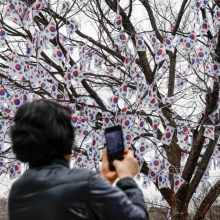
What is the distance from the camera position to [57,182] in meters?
1.30

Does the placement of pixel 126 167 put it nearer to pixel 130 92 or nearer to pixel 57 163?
pixel 57 163

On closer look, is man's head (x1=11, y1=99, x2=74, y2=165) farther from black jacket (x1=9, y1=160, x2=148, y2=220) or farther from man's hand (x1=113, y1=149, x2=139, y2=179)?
man's hand (x1=113, y1=149, x2=139, y2=179)

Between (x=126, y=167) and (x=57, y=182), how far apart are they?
0.28 metres

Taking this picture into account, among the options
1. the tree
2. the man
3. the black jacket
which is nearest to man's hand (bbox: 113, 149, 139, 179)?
the man

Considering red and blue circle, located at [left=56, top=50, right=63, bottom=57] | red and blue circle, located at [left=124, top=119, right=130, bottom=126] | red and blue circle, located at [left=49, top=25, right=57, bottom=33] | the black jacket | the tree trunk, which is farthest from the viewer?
the tree trunk

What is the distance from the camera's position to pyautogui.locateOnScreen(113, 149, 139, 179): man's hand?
4.75 ft

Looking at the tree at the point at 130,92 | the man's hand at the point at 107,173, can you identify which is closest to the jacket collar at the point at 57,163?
the man's hand at the point at 107,173

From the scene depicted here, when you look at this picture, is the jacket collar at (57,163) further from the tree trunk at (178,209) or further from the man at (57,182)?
the tree trunk at (178,209)

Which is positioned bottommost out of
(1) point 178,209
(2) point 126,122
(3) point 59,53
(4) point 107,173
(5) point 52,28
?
(1) point 178,209

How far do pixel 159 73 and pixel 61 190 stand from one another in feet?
16.6

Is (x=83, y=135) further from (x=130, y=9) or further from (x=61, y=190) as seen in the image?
(x=61, y=190)

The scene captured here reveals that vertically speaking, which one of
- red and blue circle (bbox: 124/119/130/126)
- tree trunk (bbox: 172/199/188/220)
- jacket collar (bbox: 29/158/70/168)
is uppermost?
jacket collar (bbox: 29/158/70/168)

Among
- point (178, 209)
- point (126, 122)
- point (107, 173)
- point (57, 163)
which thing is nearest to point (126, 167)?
point (107, 173)

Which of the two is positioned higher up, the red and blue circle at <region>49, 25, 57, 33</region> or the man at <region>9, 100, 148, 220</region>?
the red and blue circle at <region>49, 25, 57, 33</region>
